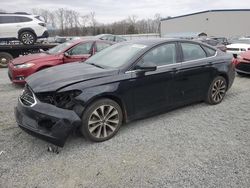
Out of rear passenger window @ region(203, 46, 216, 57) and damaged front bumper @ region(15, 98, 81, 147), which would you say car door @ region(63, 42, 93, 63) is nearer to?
rear passenger window @ region(203, 46, 216, 57)

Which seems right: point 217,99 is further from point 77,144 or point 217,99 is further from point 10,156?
point 10,156

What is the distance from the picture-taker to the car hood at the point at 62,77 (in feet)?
11.2

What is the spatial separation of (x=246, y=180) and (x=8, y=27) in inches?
515

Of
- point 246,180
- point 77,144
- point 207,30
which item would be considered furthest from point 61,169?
point 207,30

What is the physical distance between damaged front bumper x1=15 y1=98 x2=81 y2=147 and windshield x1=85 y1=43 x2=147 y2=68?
47.5 inches

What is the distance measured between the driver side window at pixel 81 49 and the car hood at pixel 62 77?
331 cm

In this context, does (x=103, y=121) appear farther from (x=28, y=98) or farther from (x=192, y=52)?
(x=192, y=52)

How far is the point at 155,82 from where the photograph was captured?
414 cm

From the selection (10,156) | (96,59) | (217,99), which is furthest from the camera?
(217,99)

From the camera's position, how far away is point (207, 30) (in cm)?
3912

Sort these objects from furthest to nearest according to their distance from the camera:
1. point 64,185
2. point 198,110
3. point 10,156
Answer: point 198,110, point 10,156, point 64,185

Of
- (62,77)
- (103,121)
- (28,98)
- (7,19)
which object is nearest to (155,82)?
(103,121)

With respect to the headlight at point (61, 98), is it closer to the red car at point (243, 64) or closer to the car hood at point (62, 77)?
the car hood at point (62, 77)

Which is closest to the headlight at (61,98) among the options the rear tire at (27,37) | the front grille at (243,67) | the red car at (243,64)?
the red car at (243,64)
